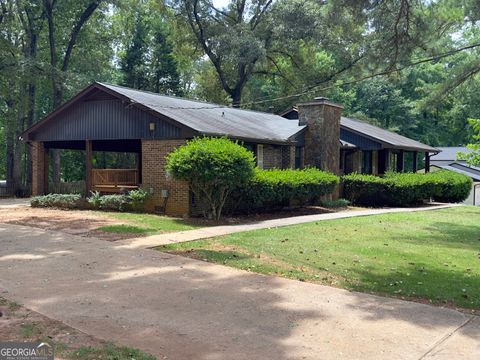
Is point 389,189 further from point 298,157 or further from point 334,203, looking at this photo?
point 298,157

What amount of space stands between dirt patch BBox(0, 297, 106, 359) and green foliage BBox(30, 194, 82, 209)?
1270 cm

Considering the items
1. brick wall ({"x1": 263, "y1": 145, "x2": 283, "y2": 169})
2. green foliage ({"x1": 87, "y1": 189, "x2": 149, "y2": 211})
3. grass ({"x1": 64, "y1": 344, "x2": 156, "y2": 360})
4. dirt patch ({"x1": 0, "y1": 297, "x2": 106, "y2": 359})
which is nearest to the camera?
grass ({"x1": 64, "y1": 344, "x2": 156, "y2": 360})

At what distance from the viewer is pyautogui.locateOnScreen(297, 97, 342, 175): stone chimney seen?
2127 cm

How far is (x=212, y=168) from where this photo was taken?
1381cm

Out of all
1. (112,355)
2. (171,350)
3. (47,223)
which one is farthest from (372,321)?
(47,223)

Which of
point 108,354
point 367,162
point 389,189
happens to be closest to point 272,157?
point 389,189

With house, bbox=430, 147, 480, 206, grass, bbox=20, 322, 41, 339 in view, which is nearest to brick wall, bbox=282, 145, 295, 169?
grass, bbox=20, 322, 41, 339

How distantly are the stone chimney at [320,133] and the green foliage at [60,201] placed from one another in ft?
31.8

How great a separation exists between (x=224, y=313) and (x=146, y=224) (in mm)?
7998

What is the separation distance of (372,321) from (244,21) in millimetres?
37370

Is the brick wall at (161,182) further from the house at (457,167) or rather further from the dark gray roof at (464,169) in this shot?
the dark gray roof at (464,169)

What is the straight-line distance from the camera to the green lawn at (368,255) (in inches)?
286

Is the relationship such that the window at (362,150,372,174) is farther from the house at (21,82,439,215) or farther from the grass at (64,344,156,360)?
the grass at (64,344,156,360)

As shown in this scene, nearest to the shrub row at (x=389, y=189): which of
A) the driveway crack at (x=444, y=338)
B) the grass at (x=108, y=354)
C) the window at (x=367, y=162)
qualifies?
the window at (x=367, y=162)
